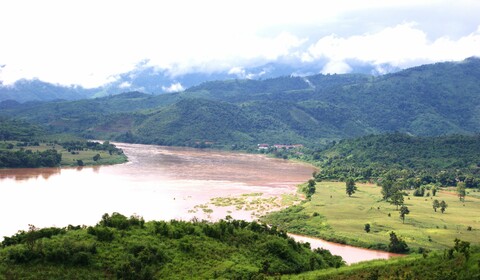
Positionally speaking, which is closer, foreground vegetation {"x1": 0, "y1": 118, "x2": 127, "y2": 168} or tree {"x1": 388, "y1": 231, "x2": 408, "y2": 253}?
tree {"x1": 388, "y1": 231, "x2": 408, "y2": 253}

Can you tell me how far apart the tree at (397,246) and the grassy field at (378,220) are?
113 cm

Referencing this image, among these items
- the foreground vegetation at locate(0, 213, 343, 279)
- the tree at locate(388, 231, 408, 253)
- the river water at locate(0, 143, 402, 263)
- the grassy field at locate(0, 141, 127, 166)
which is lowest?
the tree at locate(388, 231, 408, 253)

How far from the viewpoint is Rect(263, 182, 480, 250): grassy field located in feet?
169

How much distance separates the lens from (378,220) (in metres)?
59.2

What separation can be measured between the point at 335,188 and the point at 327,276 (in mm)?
62678

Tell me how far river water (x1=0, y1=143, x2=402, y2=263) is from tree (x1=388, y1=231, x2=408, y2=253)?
4.84 metres

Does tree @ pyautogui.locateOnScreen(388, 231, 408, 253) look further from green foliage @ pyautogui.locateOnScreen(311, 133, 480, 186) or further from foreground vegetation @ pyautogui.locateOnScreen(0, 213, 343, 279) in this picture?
green foliage @ pyautogui.locateOnScreen(311, 133, 480, 186)

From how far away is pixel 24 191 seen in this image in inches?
2968

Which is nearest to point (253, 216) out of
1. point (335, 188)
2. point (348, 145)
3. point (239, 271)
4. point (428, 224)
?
point (428, 224)

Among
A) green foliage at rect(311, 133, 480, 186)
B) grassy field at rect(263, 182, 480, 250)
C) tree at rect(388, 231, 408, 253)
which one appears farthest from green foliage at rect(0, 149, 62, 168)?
tree at rect(388, 231, 408, 253)

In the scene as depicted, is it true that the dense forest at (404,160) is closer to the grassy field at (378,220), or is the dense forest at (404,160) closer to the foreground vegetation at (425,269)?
the grassy field at (378,220)

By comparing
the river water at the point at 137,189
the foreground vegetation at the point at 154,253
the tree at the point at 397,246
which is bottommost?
the tree at the point at 397,246

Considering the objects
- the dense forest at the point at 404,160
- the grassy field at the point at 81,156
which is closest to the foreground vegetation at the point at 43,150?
the grassy field at the point at 81,156

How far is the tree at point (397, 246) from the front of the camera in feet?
158
